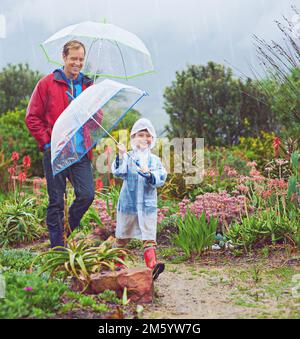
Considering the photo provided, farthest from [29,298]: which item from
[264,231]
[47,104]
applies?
[264,231]

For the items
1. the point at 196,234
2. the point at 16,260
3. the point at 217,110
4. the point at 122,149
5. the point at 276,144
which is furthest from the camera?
the point at 217,110

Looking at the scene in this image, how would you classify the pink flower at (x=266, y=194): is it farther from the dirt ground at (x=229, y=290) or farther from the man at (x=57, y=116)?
the man at (x=57, y=116)

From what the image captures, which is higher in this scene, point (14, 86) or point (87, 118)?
point (14, 86)

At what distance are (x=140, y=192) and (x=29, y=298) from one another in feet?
4.86

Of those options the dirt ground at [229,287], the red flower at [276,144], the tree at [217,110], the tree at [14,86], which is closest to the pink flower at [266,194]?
the dirt ground at [229,287]

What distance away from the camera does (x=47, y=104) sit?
4.92 meters

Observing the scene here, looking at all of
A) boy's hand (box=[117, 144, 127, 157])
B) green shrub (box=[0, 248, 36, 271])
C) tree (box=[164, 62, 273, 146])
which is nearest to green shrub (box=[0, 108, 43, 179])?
tree (box=[164, 62, 273, 146])

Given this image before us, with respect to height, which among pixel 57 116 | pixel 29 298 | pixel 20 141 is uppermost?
pixel 20 141

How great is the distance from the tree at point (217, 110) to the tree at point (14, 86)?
8.39 meters

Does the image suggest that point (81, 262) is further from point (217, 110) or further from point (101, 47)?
point (217, 110)

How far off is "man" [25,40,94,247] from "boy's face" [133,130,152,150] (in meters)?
0.54

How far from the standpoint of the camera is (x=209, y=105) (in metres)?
13.9
